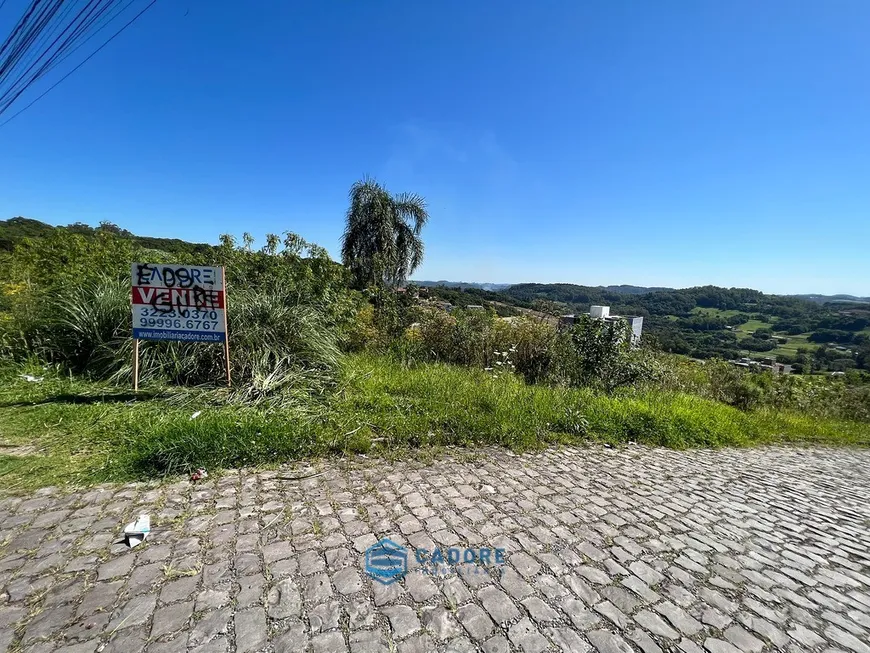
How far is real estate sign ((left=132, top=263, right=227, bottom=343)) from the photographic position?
3.79 meters

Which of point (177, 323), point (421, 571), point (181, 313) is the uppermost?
point (181, 313)

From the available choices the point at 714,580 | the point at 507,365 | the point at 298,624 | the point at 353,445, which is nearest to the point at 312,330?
the point at 353,445

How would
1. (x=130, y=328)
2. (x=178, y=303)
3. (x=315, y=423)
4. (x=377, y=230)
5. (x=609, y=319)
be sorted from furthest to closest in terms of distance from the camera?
(x=377, y=230) → (x=609, y=319) → (x=130, y=328) → (x=178, y=303) → (x=315, y=423)

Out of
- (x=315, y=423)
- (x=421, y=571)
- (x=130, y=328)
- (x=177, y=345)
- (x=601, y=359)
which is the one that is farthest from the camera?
(x=601, y=359)

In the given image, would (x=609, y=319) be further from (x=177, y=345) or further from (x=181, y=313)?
(x=177, y=345)

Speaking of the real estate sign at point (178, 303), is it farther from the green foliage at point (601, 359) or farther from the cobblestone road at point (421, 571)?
the green foliage at point (601, 359)

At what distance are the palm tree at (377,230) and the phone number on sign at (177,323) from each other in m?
8.18

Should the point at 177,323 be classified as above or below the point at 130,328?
above

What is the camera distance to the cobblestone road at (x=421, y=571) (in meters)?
1.50

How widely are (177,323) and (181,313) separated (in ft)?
0.39

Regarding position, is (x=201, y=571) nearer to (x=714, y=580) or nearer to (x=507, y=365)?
(x=714, y=580)

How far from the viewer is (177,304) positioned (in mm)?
3875

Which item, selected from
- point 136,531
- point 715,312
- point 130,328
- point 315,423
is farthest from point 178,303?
point 715,312

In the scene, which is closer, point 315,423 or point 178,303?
point 315,423
